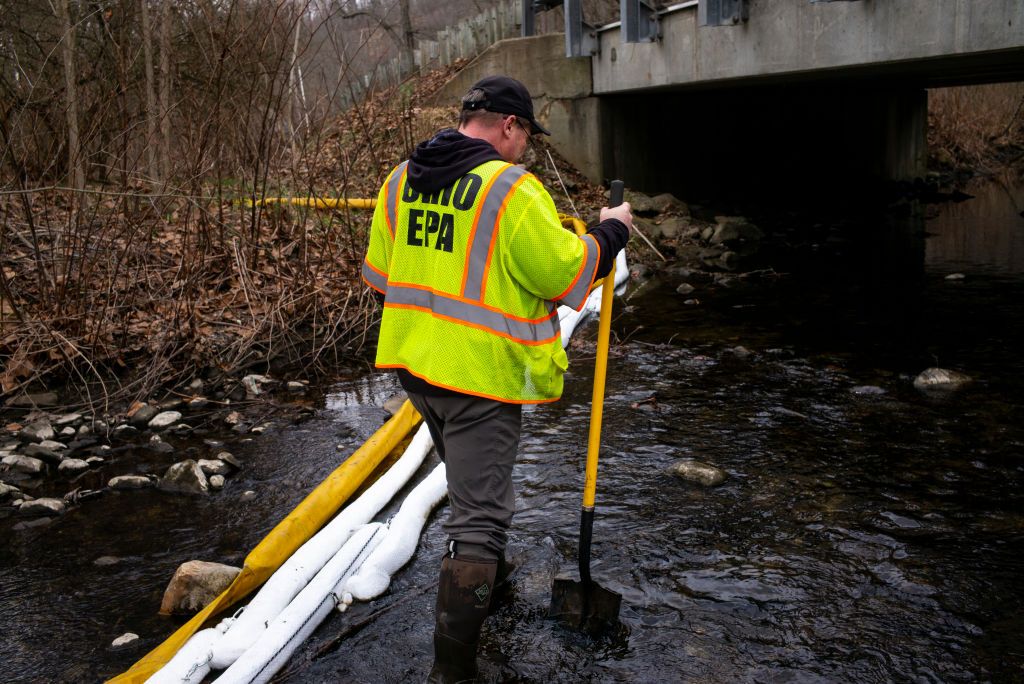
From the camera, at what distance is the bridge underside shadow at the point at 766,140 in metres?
16.9

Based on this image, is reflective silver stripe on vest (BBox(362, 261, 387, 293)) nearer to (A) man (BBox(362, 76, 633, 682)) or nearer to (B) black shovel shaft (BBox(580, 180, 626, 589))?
(A) man (BBox(362, 76, 633, 682))

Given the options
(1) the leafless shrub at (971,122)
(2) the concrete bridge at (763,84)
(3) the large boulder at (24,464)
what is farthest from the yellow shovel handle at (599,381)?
(1) the leafless shrub at (971,122)

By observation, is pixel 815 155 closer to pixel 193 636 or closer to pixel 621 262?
pixel 621 262

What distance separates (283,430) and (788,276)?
25.4ft

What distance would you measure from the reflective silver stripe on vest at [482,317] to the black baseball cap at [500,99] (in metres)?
0.65

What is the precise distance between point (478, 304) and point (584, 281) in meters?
0.36

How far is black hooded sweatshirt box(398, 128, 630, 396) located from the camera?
10.1 feet

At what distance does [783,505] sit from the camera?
465 centimetres

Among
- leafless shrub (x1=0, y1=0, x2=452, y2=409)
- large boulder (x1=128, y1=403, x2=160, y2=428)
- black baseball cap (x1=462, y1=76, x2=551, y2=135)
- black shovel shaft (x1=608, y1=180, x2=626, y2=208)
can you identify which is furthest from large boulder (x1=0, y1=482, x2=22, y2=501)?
black shovel shaft (x1=608, y1=180, x2=626, y2=208)

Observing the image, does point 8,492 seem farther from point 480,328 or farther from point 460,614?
point 480,328

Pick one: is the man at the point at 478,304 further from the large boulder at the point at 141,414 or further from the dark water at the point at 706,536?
the large boulder at the point at 141,414

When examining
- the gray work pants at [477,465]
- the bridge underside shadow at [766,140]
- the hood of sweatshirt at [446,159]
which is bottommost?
the gray work pants at [477,465]

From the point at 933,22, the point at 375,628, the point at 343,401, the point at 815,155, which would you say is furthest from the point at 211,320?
the point at 815,155

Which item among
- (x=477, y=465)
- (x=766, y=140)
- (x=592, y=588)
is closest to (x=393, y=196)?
(x=477, y=465)
